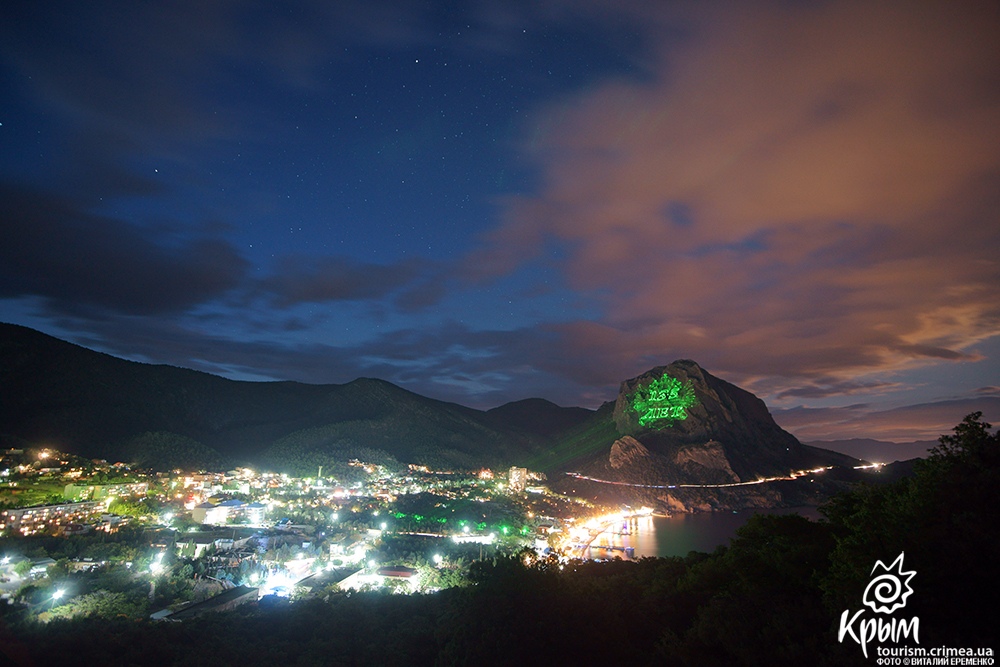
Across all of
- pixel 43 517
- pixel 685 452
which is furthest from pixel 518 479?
pixel 43 517

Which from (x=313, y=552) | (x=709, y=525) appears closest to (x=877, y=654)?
(x=313, y=552)

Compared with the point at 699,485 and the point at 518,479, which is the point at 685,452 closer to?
the point at 699,485

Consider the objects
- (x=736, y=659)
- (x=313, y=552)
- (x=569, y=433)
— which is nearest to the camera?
(x=736, y=659)

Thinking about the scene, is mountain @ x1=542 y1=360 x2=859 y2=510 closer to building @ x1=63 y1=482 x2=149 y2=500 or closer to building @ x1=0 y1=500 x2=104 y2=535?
building @ x1=63 y1=482 x2=149 y2=500

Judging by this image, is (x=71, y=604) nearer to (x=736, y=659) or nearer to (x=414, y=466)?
(x=736, y=659)

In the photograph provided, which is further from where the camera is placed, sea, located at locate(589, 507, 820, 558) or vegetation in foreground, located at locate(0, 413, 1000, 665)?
sea, located at locate(589, 507, 820, 558)

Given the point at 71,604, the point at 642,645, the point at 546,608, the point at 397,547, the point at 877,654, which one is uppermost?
the point at 877,654

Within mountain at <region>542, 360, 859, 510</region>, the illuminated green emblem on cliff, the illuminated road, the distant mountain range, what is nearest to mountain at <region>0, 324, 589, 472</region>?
the distant mountain range

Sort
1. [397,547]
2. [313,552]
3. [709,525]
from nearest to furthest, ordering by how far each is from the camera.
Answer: [313,552]
[397,547]
[709,525]
